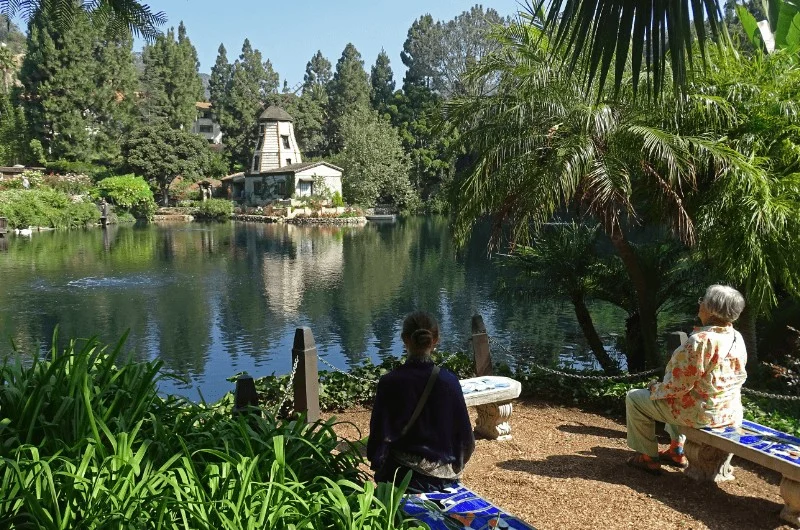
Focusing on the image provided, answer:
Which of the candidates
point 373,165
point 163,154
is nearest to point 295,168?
point 373,165

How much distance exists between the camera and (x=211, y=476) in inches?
95.4

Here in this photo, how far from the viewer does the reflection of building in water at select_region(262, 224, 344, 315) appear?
1925 cm

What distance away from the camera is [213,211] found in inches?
1989

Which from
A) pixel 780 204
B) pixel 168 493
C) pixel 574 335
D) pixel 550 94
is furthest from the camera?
pixel 574 335

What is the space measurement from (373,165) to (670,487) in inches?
1936

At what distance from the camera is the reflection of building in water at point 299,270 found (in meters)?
19.2

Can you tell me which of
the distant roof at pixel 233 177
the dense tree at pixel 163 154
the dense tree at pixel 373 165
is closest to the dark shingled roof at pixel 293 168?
the dense tree at pixel 373 165

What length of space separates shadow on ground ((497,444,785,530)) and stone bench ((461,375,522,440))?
1.65 ft

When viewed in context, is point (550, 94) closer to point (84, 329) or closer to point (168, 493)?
point (168, 493)

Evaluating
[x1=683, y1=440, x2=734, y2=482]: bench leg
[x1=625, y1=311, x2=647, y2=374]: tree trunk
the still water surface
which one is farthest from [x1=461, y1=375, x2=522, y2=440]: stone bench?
[x1=625, y1=311, x2=647, y2=374]: tree trunk

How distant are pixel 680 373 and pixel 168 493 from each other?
120 inches

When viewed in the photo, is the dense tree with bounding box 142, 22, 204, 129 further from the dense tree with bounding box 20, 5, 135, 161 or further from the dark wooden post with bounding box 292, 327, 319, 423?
the dark wooden post with bounding box 292, 327, 319, 423

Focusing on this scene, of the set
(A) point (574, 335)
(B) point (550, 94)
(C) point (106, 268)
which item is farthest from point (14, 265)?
(B) point (550, 94)

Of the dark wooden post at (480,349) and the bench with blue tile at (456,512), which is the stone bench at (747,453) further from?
the dark wooden post at (480,349)
